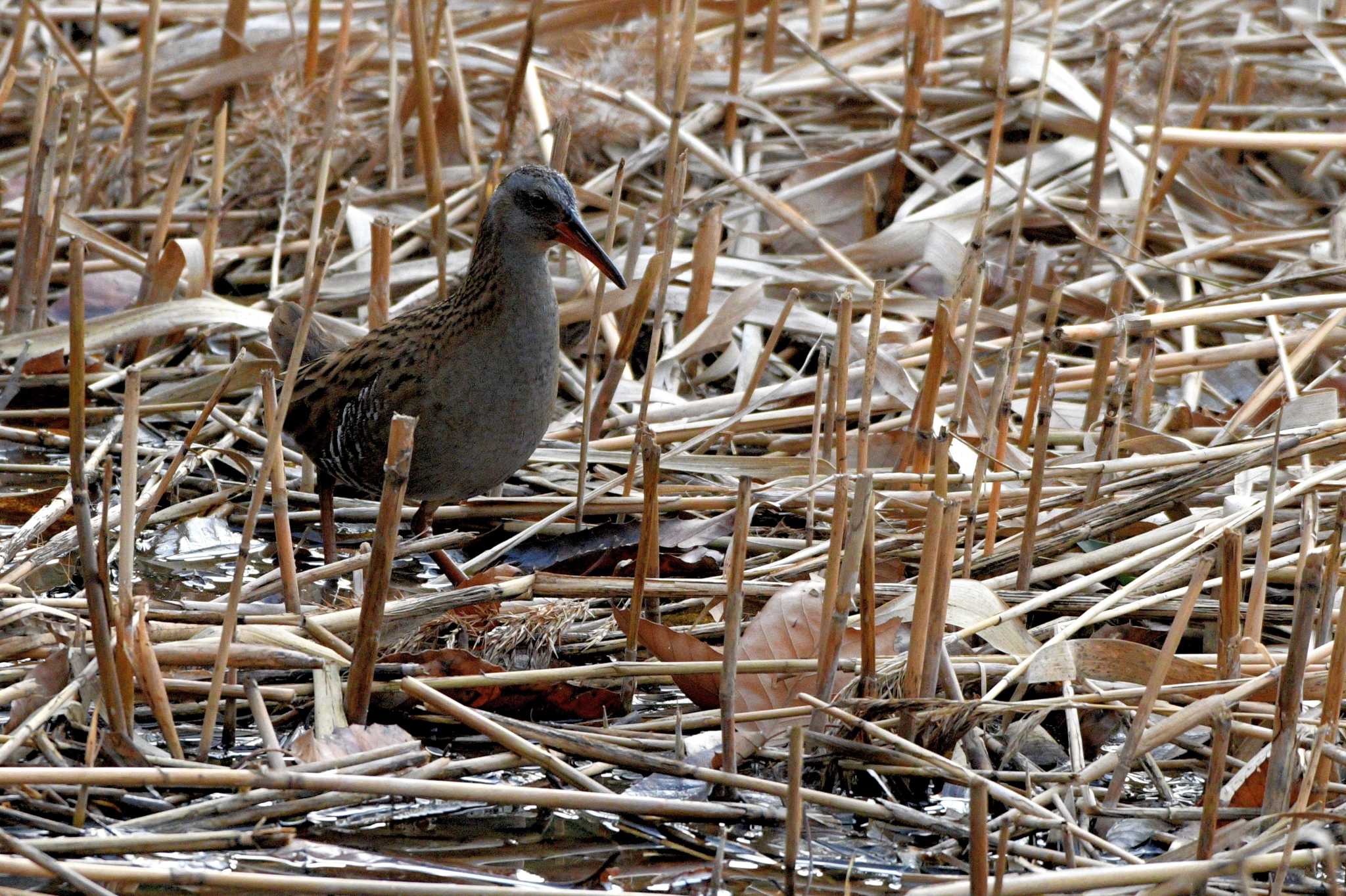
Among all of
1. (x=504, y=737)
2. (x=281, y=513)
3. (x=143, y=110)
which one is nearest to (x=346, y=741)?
(x=504, y=737)

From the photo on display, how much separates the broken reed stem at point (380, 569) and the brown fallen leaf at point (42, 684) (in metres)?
0.48

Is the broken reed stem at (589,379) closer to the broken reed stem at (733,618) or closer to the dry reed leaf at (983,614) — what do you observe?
the dry reed leaf at (983,614)

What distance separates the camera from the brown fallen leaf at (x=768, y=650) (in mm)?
2887

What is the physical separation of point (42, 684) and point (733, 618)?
1.18 metres

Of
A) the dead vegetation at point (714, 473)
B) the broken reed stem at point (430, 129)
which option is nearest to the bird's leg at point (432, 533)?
the dead vegetation at point (714, 473)

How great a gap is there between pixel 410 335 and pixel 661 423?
2.59 ft

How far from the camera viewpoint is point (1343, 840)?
242cm

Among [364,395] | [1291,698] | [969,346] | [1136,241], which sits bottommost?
[1291,698]

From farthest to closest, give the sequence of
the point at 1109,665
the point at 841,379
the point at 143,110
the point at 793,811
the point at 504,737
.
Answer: the point at 143,110 → the point at 841,379 → the point at 1109,665 → the point at 504,737 → the point at 793,811

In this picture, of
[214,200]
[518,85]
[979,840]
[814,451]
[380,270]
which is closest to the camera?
[979,840]

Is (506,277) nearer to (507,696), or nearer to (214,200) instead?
(507,696)

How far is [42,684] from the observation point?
268cm

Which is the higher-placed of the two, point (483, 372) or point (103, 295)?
point (103, 295)

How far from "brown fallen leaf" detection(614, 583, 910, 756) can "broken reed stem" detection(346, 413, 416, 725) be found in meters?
0.53
